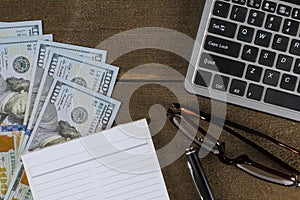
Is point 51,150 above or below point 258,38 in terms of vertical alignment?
below

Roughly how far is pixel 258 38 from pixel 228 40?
0.13 ft

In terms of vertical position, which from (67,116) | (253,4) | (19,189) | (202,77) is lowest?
(19,189)

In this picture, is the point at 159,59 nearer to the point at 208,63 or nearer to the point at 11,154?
the point at 208,63

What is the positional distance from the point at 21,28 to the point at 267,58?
34 centimetres

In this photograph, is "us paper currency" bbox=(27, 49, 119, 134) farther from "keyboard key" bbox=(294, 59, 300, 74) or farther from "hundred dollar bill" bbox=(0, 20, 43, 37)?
"keyboard key" bbox=(294, 59, 300, 74)

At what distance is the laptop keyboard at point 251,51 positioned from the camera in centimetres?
70

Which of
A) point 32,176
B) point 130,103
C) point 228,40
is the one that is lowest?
point 32,176

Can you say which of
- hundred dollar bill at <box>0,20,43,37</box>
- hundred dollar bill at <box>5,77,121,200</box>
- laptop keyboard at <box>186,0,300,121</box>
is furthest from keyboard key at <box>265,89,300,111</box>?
hundred dollar bill at <box>0,20,43,37</box>

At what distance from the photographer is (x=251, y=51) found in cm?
70

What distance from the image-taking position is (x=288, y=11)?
699 mm

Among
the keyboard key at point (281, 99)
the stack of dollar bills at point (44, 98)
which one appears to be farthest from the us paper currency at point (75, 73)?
the keyboard key at point (281, 99)

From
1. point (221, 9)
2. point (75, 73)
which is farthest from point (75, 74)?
point (221, 9)

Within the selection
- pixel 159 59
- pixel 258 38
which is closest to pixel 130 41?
pixel 159 59

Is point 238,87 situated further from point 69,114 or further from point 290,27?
point 69,114
